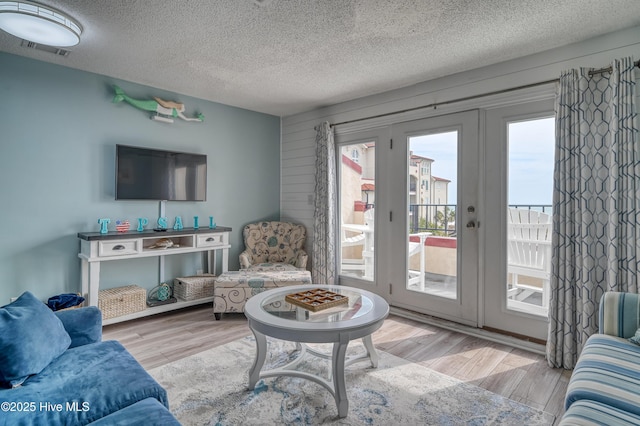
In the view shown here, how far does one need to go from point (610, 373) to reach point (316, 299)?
156cm

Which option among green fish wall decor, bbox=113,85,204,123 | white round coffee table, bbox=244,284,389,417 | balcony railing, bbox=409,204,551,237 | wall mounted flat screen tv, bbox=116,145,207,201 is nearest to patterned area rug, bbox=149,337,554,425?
white round coffee table, bbox=244,284,389,417

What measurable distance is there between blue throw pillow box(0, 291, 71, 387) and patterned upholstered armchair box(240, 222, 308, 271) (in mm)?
2611

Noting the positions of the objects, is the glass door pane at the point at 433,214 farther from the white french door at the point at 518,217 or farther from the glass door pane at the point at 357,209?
the glass door pane at the point at 357,209

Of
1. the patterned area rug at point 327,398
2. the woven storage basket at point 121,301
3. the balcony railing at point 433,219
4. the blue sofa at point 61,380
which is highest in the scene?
the balcony railing at point 433,219

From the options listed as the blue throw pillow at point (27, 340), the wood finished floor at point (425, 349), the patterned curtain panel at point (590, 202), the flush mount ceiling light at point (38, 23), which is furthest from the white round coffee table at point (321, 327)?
→ the flush mount ceiling light at point (38, 23)

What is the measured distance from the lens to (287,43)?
2695mm

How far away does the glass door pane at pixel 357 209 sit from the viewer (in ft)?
13.4

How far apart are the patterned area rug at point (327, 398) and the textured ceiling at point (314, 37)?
8.17 ft

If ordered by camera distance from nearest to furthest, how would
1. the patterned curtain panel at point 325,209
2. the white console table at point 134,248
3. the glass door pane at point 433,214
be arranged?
the white console table at point 134,248
the glass door pane at point 433,214
the patterned curtain panel at point 325,209

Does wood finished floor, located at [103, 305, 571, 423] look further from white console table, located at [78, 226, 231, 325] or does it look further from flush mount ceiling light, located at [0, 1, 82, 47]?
flush mount ceiling light, located at [0, 1, 82, 47]

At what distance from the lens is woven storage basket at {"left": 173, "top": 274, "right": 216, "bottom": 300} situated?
3719 millimetres

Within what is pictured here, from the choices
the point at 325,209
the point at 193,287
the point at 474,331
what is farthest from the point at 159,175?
the point at 474,331

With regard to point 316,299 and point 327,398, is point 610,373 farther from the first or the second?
point 316,299

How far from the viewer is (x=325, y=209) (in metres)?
4.33
